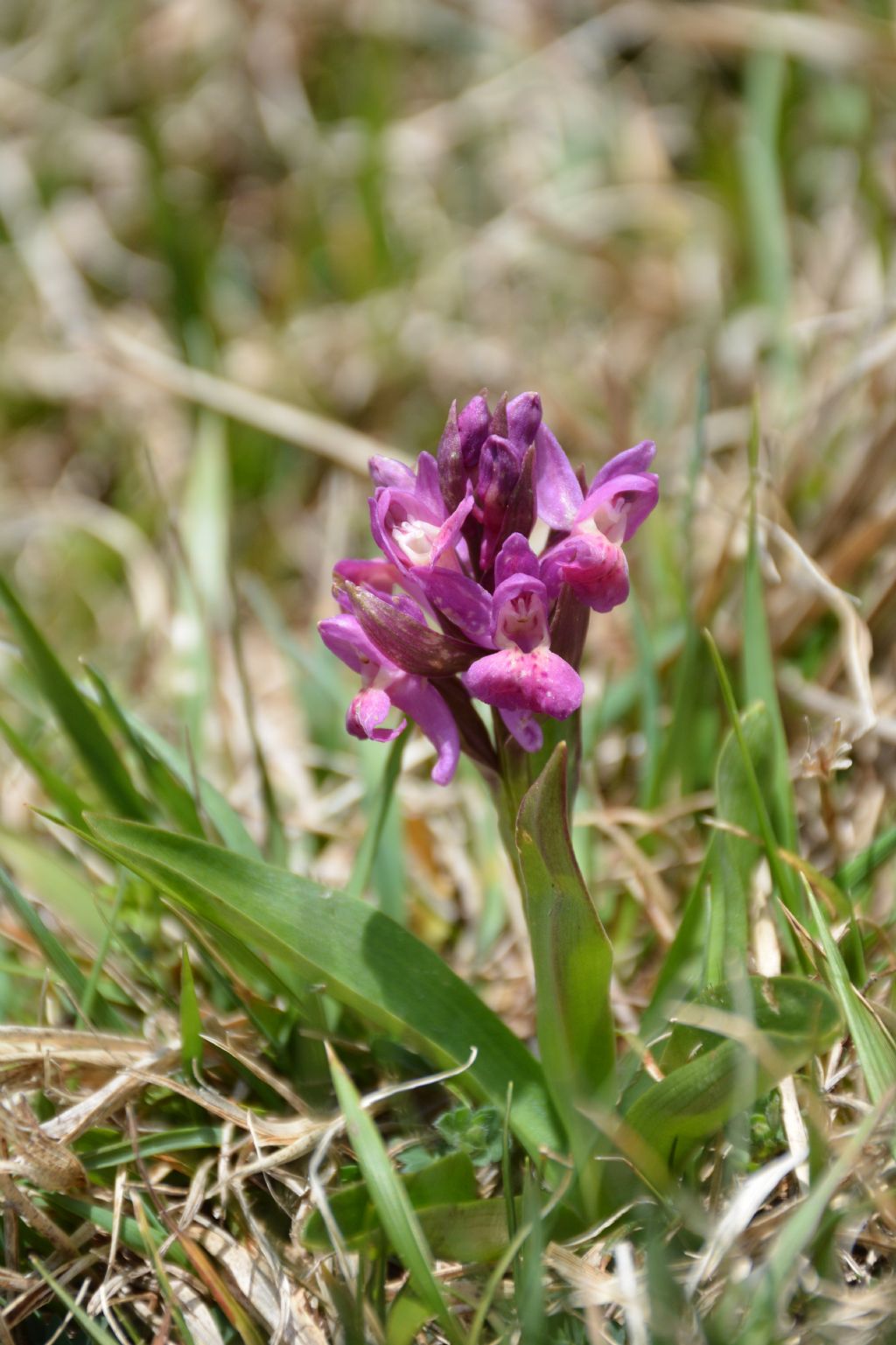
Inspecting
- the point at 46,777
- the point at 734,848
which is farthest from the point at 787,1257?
the point at 46,777

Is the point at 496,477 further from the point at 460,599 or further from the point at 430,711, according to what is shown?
the point at 430,711

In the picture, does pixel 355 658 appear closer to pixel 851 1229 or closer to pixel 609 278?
pixel 851 1229

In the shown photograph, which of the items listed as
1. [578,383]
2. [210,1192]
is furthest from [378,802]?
[578,383]

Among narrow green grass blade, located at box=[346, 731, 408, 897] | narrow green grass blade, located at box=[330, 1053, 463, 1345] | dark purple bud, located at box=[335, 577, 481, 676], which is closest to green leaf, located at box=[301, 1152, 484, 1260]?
narrow green grass blade, located at box=[330, 1053, 463, 1345]

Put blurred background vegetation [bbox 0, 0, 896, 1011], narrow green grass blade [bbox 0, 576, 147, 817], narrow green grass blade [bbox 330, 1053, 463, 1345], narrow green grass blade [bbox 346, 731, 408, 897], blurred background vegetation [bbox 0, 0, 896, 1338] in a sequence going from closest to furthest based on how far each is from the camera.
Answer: narrow green grass blade [bbox 330, 1053, 463, 1345] → narrow green grass blade [bbox 346, 731, 408, 897] → narrow green grass blade [bbox 0, 576, 147, 817] → blurred background vegetation [bbox 0, 0, 896, 1338] → blurred background vegetation [bbox 0, 0, 896, 1011]

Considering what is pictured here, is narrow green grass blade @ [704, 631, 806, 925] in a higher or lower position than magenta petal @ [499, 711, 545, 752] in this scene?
lower

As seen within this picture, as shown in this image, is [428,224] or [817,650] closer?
[817,650]

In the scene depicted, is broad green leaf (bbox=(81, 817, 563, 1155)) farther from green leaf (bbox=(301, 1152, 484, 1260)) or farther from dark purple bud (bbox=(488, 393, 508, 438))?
dark purple bud (bbox=(488, 393, 508, 438))
